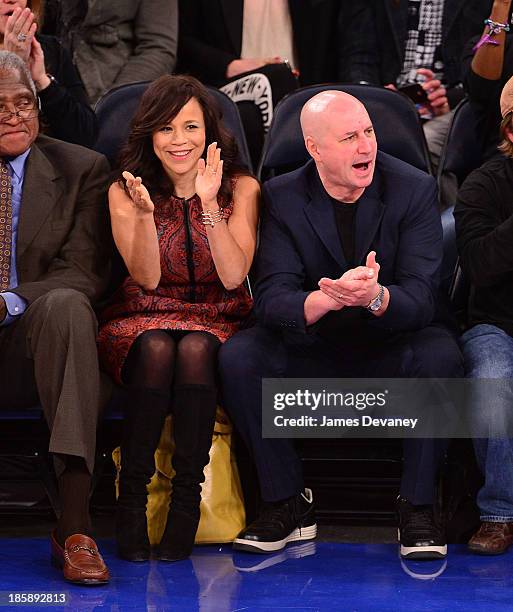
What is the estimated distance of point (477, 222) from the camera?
3949 mm

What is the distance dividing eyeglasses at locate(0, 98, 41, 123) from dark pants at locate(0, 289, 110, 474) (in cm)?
61

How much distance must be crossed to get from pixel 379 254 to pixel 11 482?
51.7 inches

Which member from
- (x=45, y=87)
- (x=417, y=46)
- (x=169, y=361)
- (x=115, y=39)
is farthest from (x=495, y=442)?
(x=115, y=39)

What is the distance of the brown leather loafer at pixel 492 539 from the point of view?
3629mm

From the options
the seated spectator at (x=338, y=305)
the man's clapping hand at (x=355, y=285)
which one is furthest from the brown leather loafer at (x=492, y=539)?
the man's clapping hand at (x=355, y=285)

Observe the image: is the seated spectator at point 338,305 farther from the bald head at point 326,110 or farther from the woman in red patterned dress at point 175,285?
the woman in red patterned dress at point 175,285

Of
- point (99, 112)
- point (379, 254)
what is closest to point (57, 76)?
point (99, 112)

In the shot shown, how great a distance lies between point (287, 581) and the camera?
3.44 meters

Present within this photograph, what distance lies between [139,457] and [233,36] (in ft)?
7.12

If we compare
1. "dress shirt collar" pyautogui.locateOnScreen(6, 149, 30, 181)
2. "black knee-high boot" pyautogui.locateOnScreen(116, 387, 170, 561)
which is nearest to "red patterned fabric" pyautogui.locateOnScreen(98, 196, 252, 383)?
"black knee-high boot" pyautogui.locateOnScreen(116, 387, 170, 561)

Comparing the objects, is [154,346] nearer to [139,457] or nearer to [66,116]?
[139,457]

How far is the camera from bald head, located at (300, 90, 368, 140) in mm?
3783

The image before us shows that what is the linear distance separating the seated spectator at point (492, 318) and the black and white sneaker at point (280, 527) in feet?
1.61

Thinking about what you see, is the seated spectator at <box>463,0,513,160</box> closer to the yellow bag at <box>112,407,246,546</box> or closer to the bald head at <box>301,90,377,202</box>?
the bald head at <box>301,90,377,202</box>
